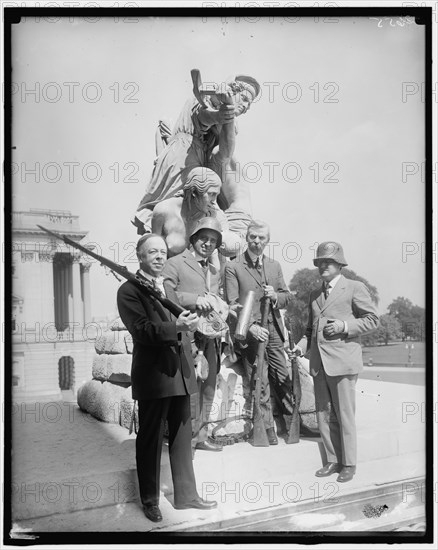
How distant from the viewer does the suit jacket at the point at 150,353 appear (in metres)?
4.86

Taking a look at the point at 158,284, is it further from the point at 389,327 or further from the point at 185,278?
the point at 389,327

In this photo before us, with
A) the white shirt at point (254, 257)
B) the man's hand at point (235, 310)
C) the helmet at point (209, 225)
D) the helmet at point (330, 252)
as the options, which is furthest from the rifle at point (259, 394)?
the helmet at point (209, 225)

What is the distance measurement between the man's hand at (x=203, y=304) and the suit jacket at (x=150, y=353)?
44 cm

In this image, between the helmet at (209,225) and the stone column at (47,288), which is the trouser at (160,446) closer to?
the stone column at (47,288)

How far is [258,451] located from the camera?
551 centimetres

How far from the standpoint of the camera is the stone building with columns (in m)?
5.45

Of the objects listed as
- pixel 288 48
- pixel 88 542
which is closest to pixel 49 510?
pixel 88 542

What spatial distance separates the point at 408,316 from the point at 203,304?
1799 mm

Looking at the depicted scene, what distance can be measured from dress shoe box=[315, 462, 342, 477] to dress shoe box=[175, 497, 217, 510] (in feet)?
2.98

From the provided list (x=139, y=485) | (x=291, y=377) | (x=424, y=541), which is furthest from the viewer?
(x=291, y=377)

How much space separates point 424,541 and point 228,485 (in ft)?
5.53

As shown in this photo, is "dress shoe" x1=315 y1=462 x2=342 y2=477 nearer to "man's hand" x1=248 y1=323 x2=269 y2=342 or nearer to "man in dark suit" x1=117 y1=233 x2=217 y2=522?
"man in dark suit" x1=117 y1=233 x2=217 y2=522

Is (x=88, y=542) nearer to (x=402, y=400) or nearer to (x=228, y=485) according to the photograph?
(x=228, y=485)

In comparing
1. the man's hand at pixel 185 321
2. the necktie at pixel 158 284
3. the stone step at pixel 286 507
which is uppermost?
the necktie at pixel 158 284
